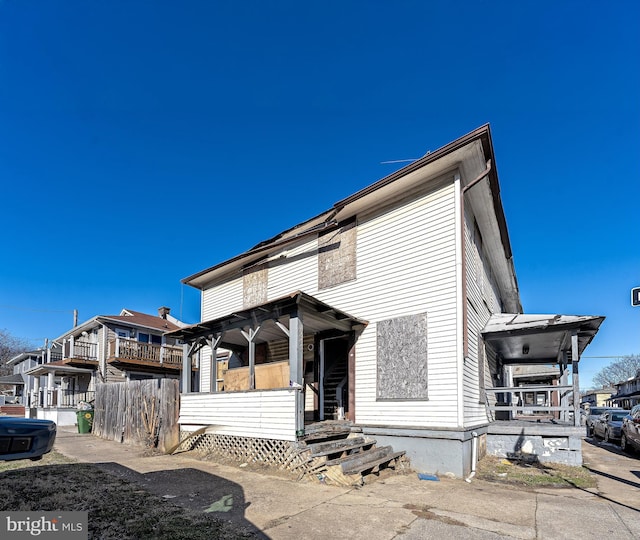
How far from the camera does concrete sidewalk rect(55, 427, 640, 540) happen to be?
5.34 meters

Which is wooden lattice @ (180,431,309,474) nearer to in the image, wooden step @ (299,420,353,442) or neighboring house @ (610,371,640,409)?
wooden step @ (299,420,353,442)

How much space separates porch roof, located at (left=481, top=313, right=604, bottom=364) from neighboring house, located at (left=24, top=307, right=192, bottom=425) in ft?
65.9

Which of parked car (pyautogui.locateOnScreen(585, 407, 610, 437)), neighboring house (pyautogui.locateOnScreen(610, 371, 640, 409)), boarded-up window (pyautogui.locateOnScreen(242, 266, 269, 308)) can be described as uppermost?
boarded-up window (pyautogui.locateOnScreen(242, 266, 269, 308))

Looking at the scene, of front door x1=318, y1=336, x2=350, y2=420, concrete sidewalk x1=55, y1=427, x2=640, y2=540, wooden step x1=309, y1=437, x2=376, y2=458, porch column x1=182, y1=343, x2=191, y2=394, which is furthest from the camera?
porch column x1=182, y1=343, x2=191, y2=394

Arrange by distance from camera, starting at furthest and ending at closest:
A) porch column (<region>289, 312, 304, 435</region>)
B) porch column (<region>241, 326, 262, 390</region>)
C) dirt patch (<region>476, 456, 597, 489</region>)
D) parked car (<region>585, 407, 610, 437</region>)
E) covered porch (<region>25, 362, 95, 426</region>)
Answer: covered porch (<region>25, 362, 95, 426</region>) < parked car (<region>585, 407, 610, 437</region>) < porch column (<region>241, 326, 262, 390</region>) < porch column (<region>289, 312, 304, 435</region>) < dirt patch (<region>476, 456, 597, 489</region>)

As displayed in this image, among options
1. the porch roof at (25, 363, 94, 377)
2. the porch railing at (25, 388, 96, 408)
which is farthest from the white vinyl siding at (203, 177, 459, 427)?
the porch railing at (25, 388, 96, 408)

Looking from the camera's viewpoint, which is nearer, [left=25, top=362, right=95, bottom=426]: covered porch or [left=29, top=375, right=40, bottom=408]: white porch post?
[left=25, top=362, right=95, bottom=426]: covered porch

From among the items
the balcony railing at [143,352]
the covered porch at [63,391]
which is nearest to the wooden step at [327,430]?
the balcony railing at [143,352]

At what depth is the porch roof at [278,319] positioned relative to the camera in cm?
948

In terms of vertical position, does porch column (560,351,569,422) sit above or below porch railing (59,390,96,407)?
above

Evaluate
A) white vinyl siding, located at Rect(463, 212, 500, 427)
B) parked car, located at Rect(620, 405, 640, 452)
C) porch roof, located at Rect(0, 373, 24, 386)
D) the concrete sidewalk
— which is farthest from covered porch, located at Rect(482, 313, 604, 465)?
porch roof, located at Rect(0, 373, 24, 386)

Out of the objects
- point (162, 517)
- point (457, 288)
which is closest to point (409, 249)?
point (457, 288)

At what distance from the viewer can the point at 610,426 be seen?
17.7m

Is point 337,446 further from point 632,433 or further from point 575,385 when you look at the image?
point 632,433
